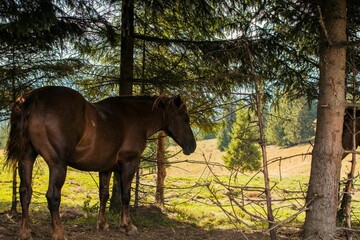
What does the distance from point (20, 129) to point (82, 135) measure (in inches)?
33.6

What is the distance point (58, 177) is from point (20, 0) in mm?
2685

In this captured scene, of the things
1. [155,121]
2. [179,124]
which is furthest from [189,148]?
[155,121]

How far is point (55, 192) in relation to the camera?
16.0 feet

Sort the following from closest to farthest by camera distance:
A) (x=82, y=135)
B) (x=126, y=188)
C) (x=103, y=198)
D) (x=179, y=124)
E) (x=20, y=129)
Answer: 1. (x=20, y=129)
2. (x=82, y=135)
3. (x=126, y=188)
4. (x=103, y=198)
5. (x=179, y=124)

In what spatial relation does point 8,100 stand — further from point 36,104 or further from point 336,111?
point 336,111

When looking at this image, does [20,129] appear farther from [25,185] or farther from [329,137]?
[329,137]

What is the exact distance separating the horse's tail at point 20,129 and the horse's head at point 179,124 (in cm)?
280

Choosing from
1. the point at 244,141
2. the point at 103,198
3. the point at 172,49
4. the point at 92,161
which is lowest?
the point at 103,198

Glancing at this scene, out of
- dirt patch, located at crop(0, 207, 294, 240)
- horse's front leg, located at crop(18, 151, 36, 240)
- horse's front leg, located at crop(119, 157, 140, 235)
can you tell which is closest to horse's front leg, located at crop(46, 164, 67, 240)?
horse's front leg, located at crop(18, 151, 36, 240)

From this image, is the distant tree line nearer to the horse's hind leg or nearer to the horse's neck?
the horse's neck

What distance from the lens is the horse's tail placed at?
189 inches

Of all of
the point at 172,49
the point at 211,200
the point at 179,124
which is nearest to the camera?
the point at 211,200

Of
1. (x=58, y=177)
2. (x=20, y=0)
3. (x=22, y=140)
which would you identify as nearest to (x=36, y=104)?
(x=22, y=140)

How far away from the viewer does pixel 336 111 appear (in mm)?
4242
